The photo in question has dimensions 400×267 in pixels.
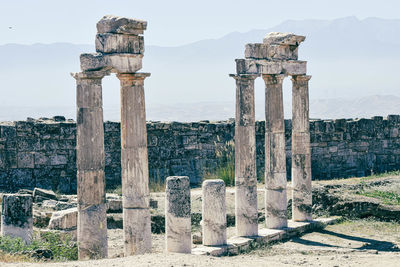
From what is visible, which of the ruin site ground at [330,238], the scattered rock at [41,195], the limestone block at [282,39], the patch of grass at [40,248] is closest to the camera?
the ruin site ground at [330,238]

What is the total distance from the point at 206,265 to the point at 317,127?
14.8 m

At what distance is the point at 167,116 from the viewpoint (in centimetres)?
18375

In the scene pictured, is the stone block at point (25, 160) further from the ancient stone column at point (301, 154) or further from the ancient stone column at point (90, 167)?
the ancient stone column at point (90, 167)

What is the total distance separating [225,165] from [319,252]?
9.57 m

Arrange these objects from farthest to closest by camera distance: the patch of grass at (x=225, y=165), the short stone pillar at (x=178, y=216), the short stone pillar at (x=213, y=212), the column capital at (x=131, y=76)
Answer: the patch of grass at (x=225, y=165) → the short stone pillar at (x=213, y=212) → the short stone pillar at (x=178, y=216) → the column capital at (x=131, y=76)

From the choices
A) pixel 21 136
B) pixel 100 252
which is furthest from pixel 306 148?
pixel 21 136

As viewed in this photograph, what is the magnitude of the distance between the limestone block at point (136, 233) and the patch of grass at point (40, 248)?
1063 millimetres

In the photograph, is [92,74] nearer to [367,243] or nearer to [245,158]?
[245,158]

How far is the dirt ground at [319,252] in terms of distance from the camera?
1246 centimetres

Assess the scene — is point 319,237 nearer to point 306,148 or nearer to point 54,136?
point 306,148

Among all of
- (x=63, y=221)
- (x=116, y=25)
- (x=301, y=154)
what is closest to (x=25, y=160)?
(x=63, y=221)

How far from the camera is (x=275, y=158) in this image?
18.0m

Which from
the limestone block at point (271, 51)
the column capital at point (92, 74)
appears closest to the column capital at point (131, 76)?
the column capital at point (92, 74)

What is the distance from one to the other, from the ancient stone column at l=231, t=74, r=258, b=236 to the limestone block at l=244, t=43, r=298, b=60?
0.67 metres
